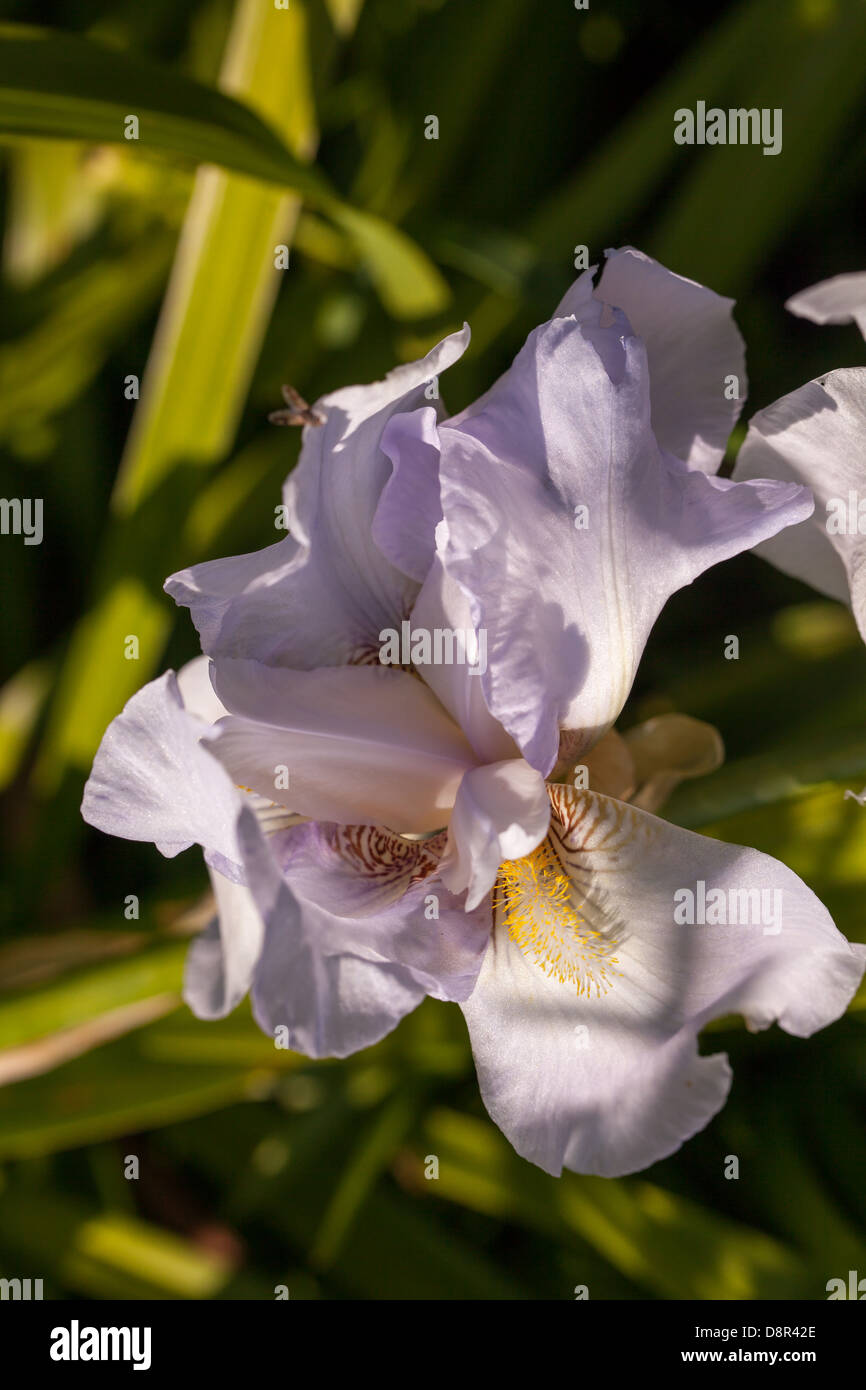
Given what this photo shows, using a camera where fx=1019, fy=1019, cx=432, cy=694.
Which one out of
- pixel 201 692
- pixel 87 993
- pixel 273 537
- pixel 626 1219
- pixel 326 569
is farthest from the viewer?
pixel 273 537

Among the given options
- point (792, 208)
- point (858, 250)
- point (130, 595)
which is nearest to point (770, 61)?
point (792, 208)

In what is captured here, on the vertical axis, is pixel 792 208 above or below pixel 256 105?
below

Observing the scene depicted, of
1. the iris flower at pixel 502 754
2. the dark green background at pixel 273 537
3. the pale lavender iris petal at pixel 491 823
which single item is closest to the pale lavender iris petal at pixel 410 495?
the iris flower at pixel 502 754

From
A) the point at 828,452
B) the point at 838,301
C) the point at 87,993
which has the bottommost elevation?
the point at 87,993

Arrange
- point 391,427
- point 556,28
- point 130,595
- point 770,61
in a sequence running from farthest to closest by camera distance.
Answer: point 556,28 < point 130,595 < point 770,61 < point 391,427

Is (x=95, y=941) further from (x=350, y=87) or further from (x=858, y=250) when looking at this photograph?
(x=858, y=250)

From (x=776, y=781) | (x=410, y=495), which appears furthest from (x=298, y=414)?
(x=776, y=781)

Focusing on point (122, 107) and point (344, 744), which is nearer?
point (344, 744)

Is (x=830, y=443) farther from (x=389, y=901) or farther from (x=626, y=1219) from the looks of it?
(x=626, y=1219)
